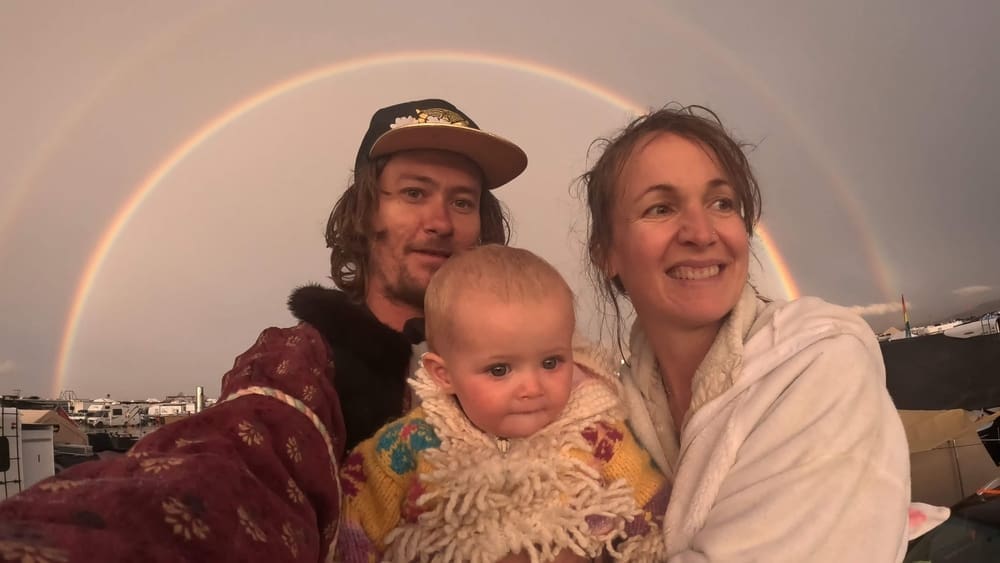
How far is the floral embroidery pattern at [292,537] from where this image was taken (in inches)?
37.8

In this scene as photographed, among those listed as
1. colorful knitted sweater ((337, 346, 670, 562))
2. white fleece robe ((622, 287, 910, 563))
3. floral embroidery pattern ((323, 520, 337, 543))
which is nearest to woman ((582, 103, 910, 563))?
white fleece robe ((622, 287, 910, 563))

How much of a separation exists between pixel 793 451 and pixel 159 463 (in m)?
1.18

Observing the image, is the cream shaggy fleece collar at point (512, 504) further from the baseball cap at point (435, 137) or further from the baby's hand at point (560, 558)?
the baseball cap at point (435, 137)

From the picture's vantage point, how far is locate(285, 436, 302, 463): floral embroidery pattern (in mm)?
1264

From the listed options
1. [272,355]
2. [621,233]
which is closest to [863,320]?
[621,233]

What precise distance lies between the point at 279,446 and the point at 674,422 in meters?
1.23

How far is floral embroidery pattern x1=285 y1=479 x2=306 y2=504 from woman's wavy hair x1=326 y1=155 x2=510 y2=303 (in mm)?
1385

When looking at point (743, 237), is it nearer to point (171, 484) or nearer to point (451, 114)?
point (451, 114)

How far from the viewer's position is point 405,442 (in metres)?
1.65

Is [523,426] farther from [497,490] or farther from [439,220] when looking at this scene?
[439,220]

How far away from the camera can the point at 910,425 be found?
405 cm

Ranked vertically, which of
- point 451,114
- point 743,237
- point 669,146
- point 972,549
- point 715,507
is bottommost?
point 972,549

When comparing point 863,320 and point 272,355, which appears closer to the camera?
point 863,320

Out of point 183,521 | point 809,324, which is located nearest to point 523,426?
point 809,324
